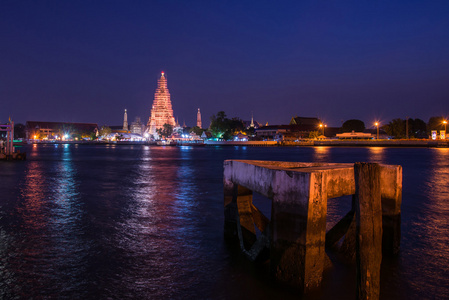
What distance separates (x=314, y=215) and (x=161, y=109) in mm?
168630

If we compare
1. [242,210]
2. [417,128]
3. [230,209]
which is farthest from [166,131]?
[242,210]

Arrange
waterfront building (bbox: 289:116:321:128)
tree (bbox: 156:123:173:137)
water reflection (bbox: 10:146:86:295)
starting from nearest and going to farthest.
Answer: water reflection (bbox: 10:146:86:295), waterfront building (bbox: 289:116:321:128), tree (bbox: 156:123:173:137)

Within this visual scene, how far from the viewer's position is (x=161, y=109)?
170 m

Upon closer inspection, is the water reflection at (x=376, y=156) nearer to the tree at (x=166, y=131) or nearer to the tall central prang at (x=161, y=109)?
the tree at (x=166, y=131)

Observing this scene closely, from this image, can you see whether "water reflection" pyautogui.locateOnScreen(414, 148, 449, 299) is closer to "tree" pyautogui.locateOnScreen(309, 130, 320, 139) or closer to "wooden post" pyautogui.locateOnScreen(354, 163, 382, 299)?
"wooden post" pyautogui.locateOnScreen(354, 163, 382, 299)

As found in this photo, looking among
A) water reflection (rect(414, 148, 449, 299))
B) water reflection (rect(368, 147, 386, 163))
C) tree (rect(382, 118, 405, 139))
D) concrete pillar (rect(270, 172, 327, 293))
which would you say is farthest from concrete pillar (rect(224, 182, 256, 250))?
tree (rect(382, 118, 405, 139))

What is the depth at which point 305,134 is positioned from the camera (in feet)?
434

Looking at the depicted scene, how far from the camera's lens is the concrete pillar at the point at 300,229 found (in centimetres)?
527

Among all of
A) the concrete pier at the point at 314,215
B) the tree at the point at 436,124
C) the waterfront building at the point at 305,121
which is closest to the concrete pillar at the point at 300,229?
the concrete pier at the point at 314,215

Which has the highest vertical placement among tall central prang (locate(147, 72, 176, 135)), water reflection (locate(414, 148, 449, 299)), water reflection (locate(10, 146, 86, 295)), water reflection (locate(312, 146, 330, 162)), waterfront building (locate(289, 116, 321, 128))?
tall central prang (locate(147, 72, 176, 135))

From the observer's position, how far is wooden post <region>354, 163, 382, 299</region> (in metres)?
4.88

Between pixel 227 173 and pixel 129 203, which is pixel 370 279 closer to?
pixel 227 173

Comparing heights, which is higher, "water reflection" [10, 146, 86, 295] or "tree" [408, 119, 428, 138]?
"tree" [408, 119, 428, 138]

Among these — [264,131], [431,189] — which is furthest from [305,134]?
[431,189]
